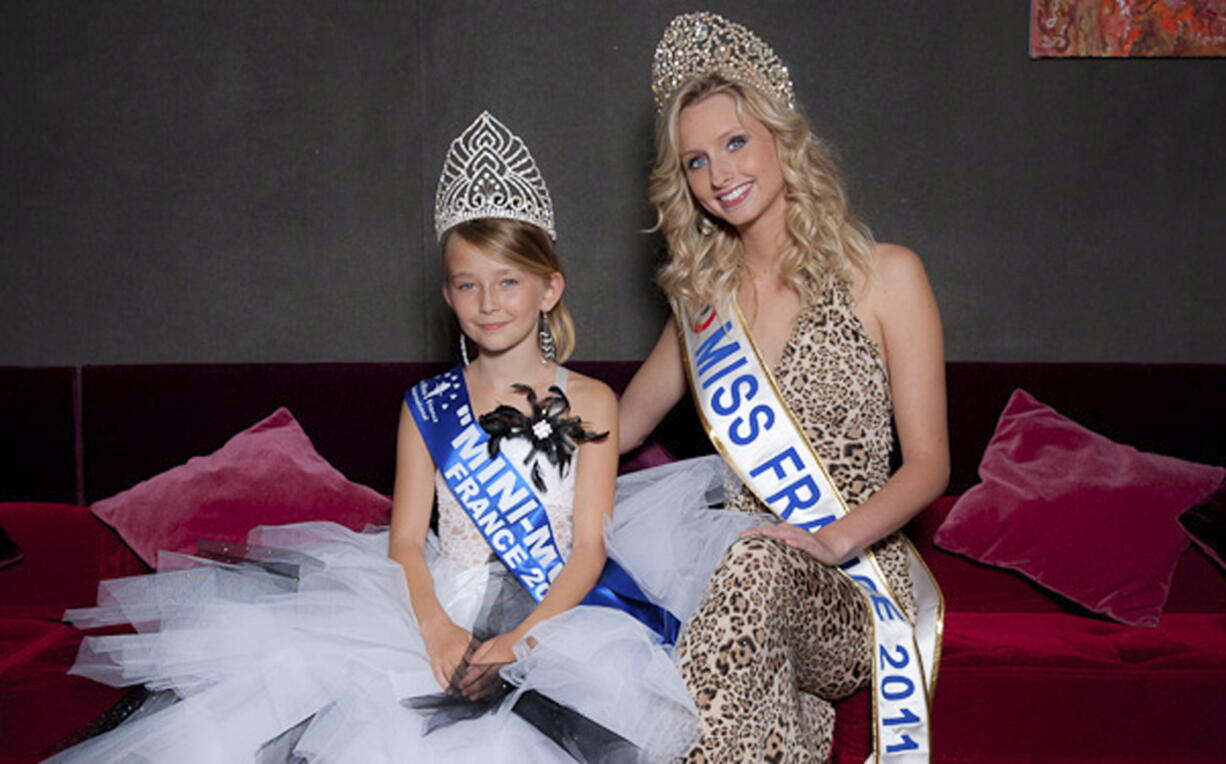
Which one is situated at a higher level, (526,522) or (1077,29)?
(1077,29)

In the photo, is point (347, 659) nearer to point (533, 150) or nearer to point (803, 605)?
point (803, 605)

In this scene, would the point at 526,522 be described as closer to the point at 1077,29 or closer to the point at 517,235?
the point at 517,235

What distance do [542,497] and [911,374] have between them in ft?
2.14

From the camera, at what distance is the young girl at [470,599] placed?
1223 millimetres

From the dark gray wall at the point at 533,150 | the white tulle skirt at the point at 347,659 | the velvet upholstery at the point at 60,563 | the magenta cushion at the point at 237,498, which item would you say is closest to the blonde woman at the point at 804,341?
the white tulle skirt at the point at 347,659

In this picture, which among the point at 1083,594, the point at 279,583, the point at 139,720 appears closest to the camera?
the point at 139,720

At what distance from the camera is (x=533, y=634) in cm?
134

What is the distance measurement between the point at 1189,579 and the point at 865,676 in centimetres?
102

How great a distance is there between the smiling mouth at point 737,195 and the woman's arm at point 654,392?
34cm

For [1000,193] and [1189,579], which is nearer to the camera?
[1189,579]

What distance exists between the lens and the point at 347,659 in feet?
4.30

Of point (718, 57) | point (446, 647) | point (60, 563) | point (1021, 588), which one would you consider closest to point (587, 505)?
point (446, 647)

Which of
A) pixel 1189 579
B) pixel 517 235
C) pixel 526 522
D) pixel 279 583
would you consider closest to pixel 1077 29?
pixel 1189 579

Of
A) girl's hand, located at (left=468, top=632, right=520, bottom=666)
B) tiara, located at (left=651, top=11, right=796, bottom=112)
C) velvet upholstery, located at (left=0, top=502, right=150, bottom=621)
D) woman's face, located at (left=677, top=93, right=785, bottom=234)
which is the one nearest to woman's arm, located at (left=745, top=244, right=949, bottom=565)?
woman's face, located at (left=677, top=93, right=785, bottom=234)
